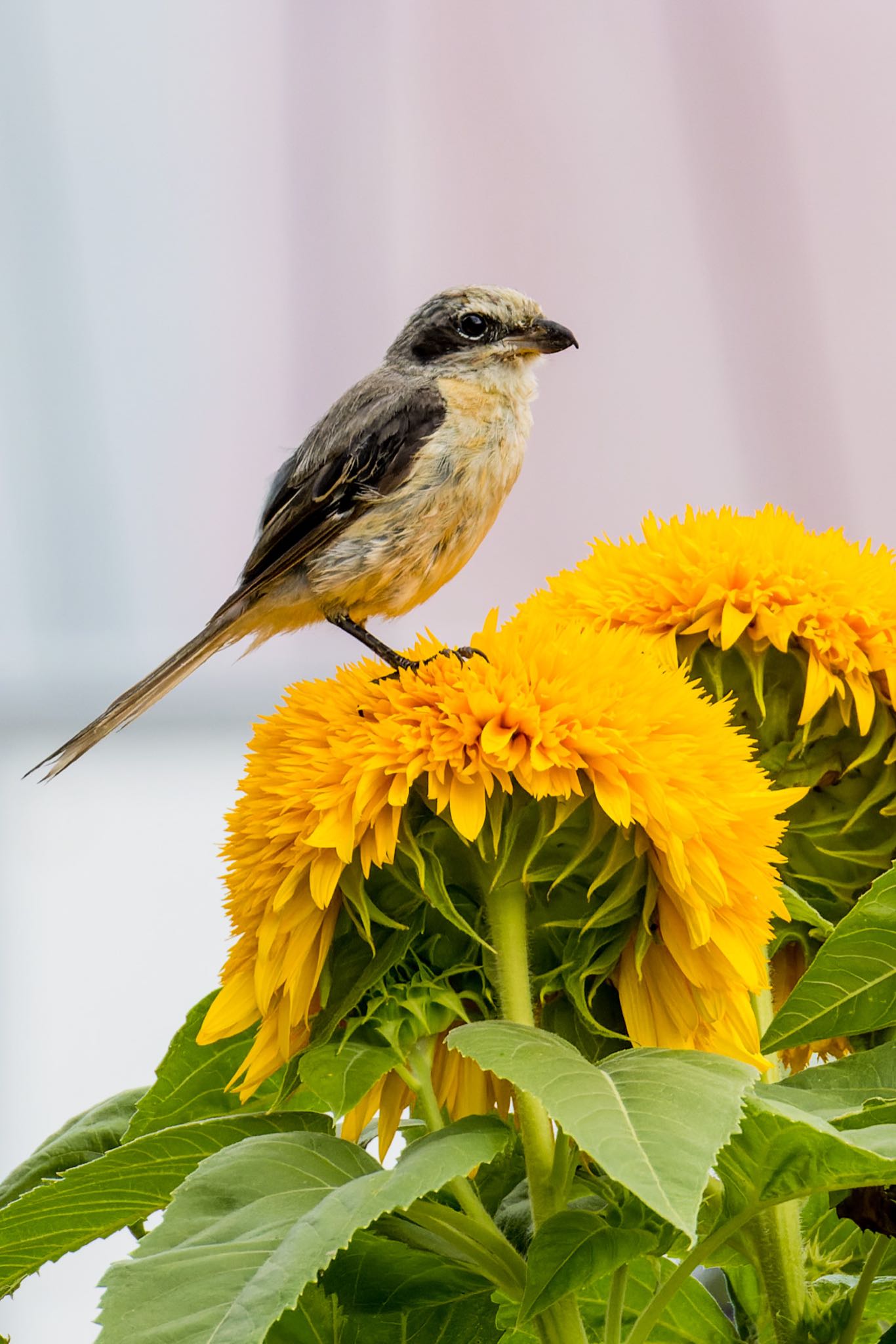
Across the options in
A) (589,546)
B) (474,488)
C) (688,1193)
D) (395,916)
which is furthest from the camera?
(474,488)

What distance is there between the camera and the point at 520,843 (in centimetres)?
32

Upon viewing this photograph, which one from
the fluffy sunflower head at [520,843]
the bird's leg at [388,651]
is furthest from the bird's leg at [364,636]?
the fluffy sunflower head at [520,843]

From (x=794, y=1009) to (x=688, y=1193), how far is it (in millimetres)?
129

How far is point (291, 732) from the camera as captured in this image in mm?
343

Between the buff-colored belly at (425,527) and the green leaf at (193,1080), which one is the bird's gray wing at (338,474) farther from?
the green leaf at (193,1080)

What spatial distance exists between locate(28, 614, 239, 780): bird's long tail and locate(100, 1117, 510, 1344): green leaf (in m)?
0.29

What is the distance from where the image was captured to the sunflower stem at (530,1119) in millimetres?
300

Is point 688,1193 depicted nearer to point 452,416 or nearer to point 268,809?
point 268,809

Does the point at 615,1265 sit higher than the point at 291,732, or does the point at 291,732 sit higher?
the point at 291,732

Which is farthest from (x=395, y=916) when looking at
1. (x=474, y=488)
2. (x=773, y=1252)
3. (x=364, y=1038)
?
(x=474, y=488)

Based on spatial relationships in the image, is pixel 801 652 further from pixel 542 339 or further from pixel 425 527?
pixel 542 339

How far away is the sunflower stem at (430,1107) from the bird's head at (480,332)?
0.52 meters

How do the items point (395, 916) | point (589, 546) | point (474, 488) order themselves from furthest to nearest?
1. point (474, 488)
2. point (589, 546)
3. point (395, 916)

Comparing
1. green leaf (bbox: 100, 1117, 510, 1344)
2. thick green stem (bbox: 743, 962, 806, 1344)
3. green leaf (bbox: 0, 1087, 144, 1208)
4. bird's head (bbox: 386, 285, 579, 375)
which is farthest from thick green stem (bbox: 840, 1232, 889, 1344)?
bird's head (bbox: 386, 285, 579, 375)
